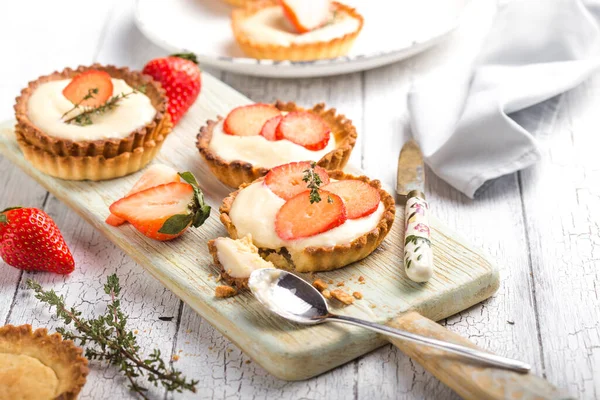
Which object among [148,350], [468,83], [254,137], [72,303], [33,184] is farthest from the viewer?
[468,83]

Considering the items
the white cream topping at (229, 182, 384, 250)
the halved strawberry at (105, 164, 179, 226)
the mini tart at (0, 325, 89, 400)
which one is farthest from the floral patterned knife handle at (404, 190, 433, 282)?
A: the mini tart at (0, 325, 89, 400)

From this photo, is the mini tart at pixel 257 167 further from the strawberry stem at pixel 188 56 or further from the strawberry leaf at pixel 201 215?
→ the strawberry stem at pixel 188 56

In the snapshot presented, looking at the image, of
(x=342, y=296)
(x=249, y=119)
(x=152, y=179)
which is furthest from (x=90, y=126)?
(x=342, y=296)

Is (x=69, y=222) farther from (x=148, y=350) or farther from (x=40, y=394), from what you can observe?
(x=40, y=394)

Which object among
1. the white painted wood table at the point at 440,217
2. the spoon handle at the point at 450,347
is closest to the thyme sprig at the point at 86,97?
the white painted wood table at the point at 440,217

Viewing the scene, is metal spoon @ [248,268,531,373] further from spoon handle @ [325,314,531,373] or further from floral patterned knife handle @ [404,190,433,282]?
floral patterned knife handle @ [404,190,433,282]

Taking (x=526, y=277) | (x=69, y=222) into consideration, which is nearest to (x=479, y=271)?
(x=526, y=277)
